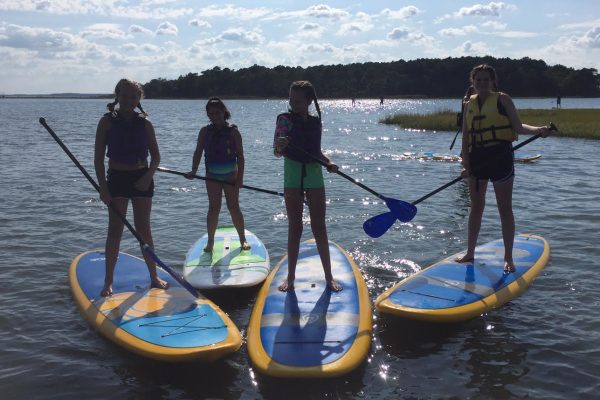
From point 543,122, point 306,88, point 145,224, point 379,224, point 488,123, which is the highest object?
point 306,88

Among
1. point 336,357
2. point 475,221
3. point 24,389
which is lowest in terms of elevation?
point 24,389

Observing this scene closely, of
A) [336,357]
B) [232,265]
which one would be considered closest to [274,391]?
[336,357]

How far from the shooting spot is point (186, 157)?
20.0 m

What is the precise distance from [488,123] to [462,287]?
1.64m

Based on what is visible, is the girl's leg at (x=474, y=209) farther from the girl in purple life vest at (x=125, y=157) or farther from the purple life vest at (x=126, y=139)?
the purple life vest at (x=126, y=139)

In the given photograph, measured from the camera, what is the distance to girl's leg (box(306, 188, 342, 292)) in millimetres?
5207

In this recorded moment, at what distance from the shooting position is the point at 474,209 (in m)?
6.01

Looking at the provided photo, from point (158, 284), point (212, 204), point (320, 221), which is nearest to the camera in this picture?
point (320, 221)

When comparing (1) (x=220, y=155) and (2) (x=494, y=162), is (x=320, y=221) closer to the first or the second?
(1) (x=220, y=155)

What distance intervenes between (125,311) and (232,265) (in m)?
1.54

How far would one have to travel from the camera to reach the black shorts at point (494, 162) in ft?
18.6

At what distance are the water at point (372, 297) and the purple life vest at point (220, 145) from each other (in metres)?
1.53

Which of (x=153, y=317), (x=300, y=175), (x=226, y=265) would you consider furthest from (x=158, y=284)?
(x=300, y=175)

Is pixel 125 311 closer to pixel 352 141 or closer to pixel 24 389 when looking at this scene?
pixel 24 389
